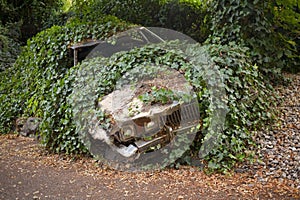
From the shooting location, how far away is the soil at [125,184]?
9.12ft

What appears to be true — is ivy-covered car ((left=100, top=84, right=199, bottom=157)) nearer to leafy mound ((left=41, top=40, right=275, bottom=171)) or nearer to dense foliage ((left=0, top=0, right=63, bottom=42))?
leafy mound ((left=41, top=40, right=275, bottom=171))

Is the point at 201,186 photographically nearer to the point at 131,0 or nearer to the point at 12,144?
the point at 12,144

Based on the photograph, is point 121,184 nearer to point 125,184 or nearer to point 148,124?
point 125,184

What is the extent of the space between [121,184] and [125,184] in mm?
38

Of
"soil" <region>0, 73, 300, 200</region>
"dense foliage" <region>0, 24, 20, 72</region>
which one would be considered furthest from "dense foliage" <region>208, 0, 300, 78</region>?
"dense foliage" <region>0, 24, 20, 72</region>

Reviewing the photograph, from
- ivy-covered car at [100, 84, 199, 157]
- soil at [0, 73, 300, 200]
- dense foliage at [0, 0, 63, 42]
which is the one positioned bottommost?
soil at [0, 73, 300, 200]

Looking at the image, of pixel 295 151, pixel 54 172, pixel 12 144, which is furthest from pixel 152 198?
pixel 12 144

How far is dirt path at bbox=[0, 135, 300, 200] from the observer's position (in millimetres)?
2779

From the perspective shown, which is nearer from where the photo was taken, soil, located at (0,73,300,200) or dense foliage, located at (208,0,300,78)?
soil, located at (0,73,300,200)

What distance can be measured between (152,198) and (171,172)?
551mm

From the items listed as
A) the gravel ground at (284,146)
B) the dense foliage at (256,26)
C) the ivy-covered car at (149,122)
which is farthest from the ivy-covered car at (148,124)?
the dense foliage at (256,26)

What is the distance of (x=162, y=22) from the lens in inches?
278

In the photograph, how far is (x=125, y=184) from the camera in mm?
3045

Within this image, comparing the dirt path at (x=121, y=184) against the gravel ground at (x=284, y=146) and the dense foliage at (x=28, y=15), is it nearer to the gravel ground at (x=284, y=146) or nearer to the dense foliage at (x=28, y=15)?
the gravel ground at (x=284, y=146)
